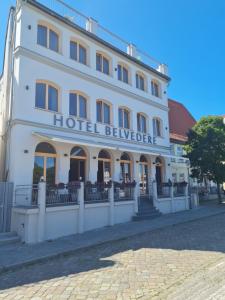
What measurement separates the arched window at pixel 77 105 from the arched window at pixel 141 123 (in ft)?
17.8

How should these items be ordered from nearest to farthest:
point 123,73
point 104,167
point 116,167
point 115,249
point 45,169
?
point 115,249 < point 45,169 < point 104,167 < point 116,167 < point 123,73

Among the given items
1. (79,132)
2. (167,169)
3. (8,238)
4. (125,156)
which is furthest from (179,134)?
(8,238)

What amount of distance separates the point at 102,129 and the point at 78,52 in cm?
499

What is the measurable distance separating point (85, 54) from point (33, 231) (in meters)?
11.6

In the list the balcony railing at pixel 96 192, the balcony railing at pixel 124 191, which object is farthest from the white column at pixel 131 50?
the balcony railing at pixel 96 192

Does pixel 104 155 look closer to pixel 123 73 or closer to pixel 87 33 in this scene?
pixel 123 73

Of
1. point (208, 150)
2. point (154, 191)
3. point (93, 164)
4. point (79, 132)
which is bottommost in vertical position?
point (154, 191)

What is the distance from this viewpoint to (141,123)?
20719mm

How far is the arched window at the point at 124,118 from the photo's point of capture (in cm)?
1891

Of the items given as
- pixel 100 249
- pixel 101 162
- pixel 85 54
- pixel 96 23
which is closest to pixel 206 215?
pixel 101 162

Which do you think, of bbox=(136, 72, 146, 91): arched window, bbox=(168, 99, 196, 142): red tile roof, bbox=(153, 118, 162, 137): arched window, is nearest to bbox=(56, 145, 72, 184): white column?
bbox=(136, 72, 146, 91): arched window

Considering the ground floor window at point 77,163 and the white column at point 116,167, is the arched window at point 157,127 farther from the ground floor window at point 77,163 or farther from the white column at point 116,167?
the ground floor window at point 77,163

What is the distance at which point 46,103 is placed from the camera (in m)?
14.3

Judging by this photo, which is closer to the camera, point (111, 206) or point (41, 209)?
point (41, 209)
